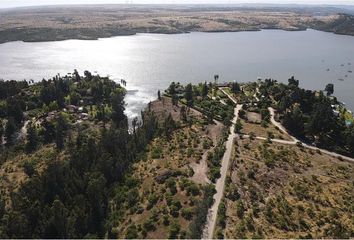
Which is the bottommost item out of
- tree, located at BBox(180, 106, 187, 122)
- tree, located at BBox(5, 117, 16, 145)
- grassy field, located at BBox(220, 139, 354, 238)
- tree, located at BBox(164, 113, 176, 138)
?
tree, located at BBox(5, 117, 16, 145)

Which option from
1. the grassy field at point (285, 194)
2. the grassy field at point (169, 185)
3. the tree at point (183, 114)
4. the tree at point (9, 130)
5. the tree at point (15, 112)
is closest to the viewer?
the grassy field at point (285, 194)

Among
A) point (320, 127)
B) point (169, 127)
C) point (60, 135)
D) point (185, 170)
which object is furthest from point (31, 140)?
point (320, 127)

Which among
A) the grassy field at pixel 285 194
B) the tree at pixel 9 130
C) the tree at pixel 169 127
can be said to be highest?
the grassy field at pixel 285 194

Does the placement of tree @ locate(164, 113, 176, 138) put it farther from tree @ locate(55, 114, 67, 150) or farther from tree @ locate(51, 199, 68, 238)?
tree @ locate(51, 199, 68, 238)

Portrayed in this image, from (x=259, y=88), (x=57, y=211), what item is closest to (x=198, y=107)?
(x=259, y=88)

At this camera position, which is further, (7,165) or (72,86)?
(72,86)

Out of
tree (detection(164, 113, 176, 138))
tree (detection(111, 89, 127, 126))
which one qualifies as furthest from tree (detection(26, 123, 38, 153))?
tree (detection(164, 113, 176, 138))

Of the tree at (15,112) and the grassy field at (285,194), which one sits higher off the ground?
the grassy field at (285,194)

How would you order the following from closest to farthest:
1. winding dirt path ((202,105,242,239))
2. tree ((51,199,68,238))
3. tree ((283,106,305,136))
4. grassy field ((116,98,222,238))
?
winding dirt path ((202,105,242,239)) → grassy field ((116,98,222,238)) → tree ((51,199,68,238)) → tree ((283,106,305,136))

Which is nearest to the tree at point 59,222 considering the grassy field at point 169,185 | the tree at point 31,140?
the grassy field at point 169,185

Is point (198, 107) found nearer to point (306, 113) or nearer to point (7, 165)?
point (306, 113)

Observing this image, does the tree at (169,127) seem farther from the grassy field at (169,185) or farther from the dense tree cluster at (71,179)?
the dense tree cluster at (71,179)
